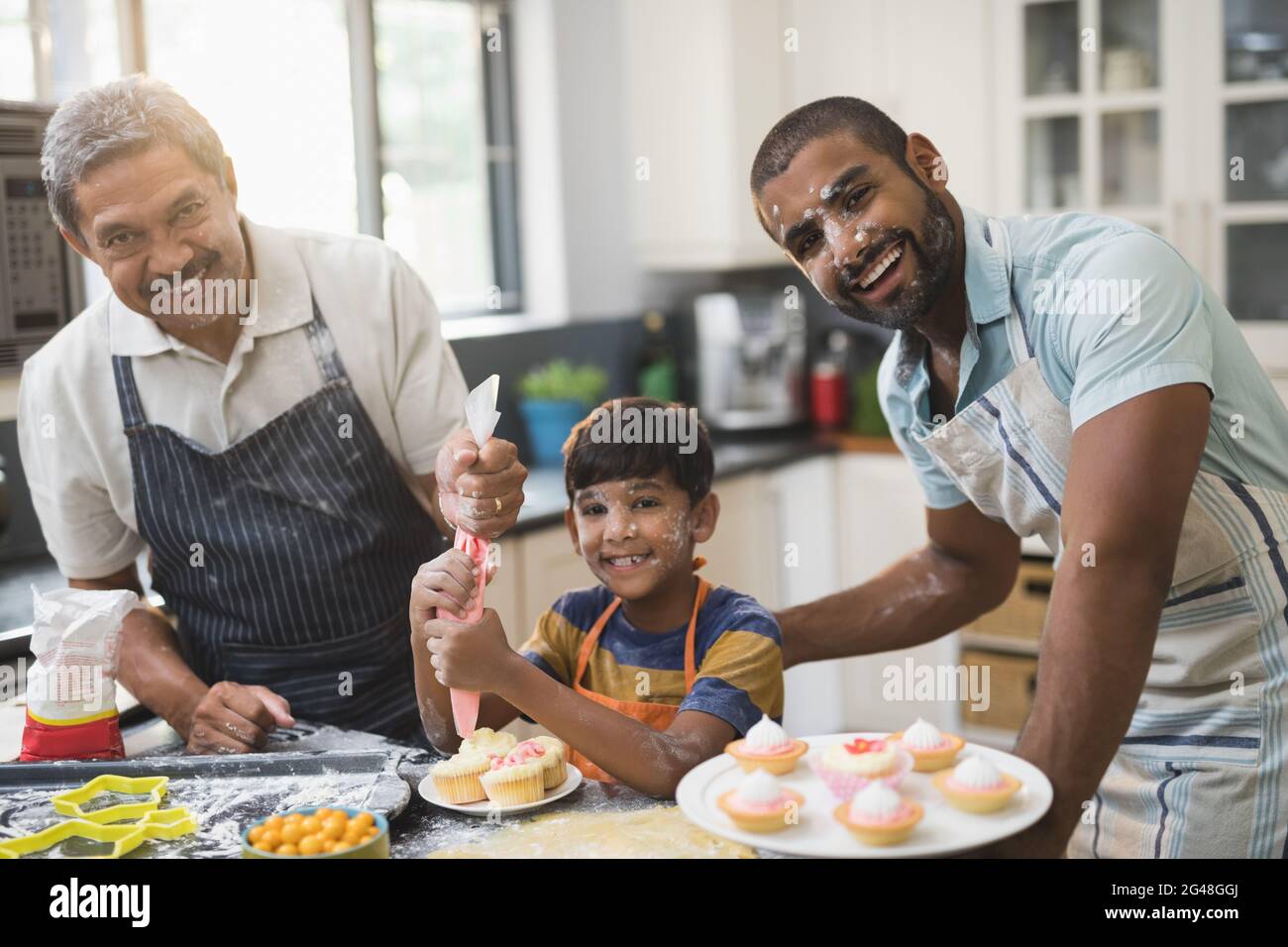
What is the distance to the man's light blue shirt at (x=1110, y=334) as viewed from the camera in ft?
3.43

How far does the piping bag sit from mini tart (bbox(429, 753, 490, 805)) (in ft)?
0.13

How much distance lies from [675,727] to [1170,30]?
8.26 ft

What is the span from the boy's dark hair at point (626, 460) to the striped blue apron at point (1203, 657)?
28 cm

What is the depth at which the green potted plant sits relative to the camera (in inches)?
125

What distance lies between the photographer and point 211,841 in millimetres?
1149

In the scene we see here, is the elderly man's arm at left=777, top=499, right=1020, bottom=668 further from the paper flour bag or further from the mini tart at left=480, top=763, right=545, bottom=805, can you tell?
the paper flour bag

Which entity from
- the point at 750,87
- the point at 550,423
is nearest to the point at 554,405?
the point at 550,423

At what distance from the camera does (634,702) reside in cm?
134

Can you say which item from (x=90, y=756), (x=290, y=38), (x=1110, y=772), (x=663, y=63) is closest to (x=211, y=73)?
(x=290, y=38)

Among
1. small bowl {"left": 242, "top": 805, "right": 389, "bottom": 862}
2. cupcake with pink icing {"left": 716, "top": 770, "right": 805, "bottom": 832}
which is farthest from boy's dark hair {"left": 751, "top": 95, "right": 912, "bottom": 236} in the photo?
small bowl {"left": 242, "top": 805, "right": 389, "bottom": 862}

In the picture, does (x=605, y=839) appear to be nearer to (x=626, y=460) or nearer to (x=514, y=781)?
(x=514, y=781)

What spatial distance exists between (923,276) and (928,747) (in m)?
0.43

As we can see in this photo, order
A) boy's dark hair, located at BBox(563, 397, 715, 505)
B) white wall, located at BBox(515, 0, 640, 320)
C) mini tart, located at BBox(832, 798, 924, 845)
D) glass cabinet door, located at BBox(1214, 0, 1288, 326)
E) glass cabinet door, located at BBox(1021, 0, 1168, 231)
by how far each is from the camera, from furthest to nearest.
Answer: white wall, located at BBox(515, 0, 640, 320)
glass cabinet door, located at BBox(1021, 0, 1168, 231)
glass cabinet door, located at BBox(1214, 0, 1288, 326)
boy's dark hair, located at BBox(563, 397, 715, 505)
mini tart, located at BBox(832, 798, 924, 845)

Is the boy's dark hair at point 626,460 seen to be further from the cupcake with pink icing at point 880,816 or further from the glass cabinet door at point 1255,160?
the glass cabinet door at point 1255,160
